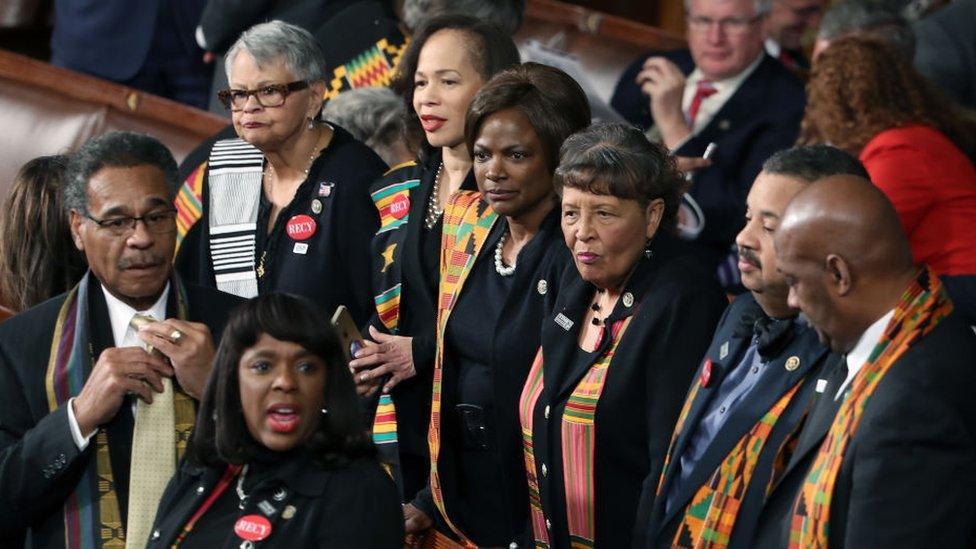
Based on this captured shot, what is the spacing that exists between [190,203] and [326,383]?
167cm

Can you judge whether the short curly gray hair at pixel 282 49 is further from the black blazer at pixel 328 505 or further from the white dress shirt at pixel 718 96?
the black blazer at pixel 328 505

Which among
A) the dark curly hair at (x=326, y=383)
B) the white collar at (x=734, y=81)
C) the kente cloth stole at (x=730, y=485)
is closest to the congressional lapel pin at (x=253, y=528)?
the dark curly hair at (x=326, y=383)

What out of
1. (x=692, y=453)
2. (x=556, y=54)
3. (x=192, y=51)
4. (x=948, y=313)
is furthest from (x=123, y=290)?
(x=192, y=51)

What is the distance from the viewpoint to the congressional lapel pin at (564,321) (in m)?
3.68

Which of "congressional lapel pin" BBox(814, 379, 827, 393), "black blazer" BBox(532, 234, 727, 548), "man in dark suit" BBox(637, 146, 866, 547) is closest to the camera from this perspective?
"congressional lapel pin" BBox(814, 379, 827, 393)

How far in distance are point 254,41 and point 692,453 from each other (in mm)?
1771

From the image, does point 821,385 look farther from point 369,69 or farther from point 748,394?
point 369,69

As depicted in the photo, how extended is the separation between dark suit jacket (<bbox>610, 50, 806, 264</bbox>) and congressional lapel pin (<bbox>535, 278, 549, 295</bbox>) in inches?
45.5

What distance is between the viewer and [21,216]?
4164 mm

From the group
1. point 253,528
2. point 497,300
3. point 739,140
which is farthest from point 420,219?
point 739,140

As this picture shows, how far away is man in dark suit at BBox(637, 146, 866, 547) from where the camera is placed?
322 cm

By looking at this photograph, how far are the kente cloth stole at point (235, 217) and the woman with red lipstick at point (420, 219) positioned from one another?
1.18ft

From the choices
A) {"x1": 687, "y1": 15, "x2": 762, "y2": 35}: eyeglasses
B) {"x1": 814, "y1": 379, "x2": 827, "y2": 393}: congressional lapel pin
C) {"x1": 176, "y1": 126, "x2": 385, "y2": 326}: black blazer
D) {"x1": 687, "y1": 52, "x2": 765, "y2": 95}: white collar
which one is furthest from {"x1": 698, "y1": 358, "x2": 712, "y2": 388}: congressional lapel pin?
{"x1": 687, "y1": 15, "x2": 762, "y2": 35}: eyeglasses

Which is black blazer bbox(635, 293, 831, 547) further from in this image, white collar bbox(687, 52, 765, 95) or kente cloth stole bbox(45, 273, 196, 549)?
white collar bbox(687, 52, 765, 95)
